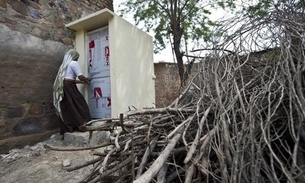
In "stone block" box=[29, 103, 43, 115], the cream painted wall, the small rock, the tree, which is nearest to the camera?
the small rock

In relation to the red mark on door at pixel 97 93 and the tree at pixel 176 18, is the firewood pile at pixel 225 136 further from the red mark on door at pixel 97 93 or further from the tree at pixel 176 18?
the tree at pixel 176 18

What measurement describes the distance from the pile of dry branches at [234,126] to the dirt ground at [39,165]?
1099 mm

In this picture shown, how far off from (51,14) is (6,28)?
0.86 meters

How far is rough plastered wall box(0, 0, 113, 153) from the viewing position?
302 cm

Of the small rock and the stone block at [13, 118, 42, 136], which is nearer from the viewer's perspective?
the small rock

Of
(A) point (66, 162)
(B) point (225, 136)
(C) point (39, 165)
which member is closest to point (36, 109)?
(C) point (39, 165)

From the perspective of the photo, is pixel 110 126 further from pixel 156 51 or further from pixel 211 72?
pixel 156 51

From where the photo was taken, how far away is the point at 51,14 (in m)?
3.72

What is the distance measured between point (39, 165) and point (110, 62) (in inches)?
69.8

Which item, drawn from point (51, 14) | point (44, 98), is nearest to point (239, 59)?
point (44, 98)

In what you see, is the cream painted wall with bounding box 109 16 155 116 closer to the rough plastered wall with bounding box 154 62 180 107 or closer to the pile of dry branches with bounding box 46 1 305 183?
the pile of dry branches with bounding box 46 1 305 183

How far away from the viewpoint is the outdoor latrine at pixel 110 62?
344 cm

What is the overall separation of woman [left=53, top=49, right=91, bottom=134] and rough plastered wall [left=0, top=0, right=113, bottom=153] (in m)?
0.25

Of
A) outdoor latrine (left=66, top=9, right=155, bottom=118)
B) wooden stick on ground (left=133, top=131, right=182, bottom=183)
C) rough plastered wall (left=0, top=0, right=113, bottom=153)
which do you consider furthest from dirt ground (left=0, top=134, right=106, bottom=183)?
wooden stick on ground (left=133, top=131, right=182, bottom=183)
